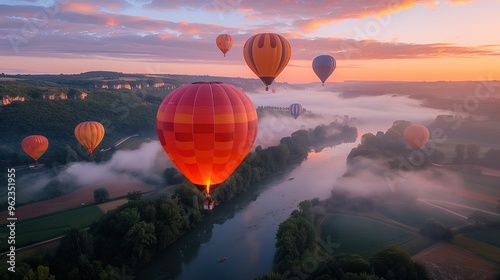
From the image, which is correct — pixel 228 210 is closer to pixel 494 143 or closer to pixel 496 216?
pixel 496 216

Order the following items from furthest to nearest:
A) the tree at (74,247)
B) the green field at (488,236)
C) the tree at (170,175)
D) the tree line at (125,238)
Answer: the tree at (170,175) → the green field at (488,236) → the tree at (74,247) → the tree line at (125,238)

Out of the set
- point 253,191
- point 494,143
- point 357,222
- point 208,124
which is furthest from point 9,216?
point 494,143

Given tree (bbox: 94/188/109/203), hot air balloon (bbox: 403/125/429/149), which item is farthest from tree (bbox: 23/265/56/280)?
hot air balloon (bbox: 403/125/429/149)

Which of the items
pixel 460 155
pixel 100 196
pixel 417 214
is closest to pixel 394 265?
pixel 417 214

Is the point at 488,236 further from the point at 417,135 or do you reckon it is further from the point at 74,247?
the point at 74,247

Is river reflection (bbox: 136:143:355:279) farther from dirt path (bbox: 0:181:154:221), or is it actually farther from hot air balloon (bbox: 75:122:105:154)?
hot air balloon (bbox: 75:122:105:154)

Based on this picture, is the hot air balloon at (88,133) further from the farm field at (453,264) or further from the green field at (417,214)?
the farm field at (453,264)

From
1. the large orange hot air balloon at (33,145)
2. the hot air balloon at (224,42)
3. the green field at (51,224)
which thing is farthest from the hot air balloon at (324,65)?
the large orange hot air balloon at (33,145)
